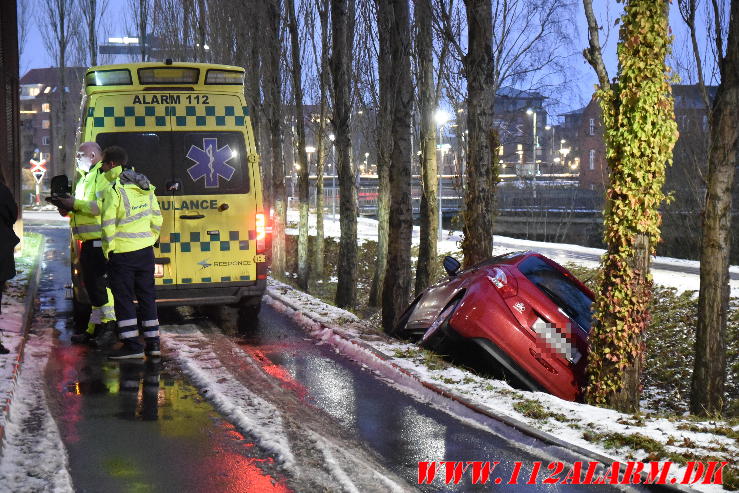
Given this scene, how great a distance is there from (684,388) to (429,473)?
8.45 metres

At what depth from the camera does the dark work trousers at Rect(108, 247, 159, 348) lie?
8.36 metres

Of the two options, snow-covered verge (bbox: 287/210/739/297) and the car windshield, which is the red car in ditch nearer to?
the car windshield

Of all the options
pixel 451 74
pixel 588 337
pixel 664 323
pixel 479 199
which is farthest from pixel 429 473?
pixel 451 74

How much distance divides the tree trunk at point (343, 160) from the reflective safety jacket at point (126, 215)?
8877 millimetres

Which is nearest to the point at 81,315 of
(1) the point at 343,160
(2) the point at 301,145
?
(1) the point at 343,160

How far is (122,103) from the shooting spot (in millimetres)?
9594

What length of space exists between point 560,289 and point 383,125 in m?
10.0

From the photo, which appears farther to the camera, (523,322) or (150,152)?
(150,152)

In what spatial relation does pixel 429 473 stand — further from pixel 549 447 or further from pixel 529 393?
pixel 529 393

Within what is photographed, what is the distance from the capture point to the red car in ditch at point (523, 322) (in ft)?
25.2

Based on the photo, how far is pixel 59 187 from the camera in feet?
29.0

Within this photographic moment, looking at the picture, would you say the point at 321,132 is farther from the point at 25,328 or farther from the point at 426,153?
the point at 25,328

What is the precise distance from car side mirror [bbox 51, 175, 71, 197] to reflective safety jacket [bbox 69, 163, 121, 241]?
0.48 ft

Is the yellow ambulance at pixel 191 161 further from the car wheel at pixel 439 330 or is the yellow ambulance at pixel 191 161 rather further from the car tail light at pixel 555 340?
the car tail light at pixel 555 340
